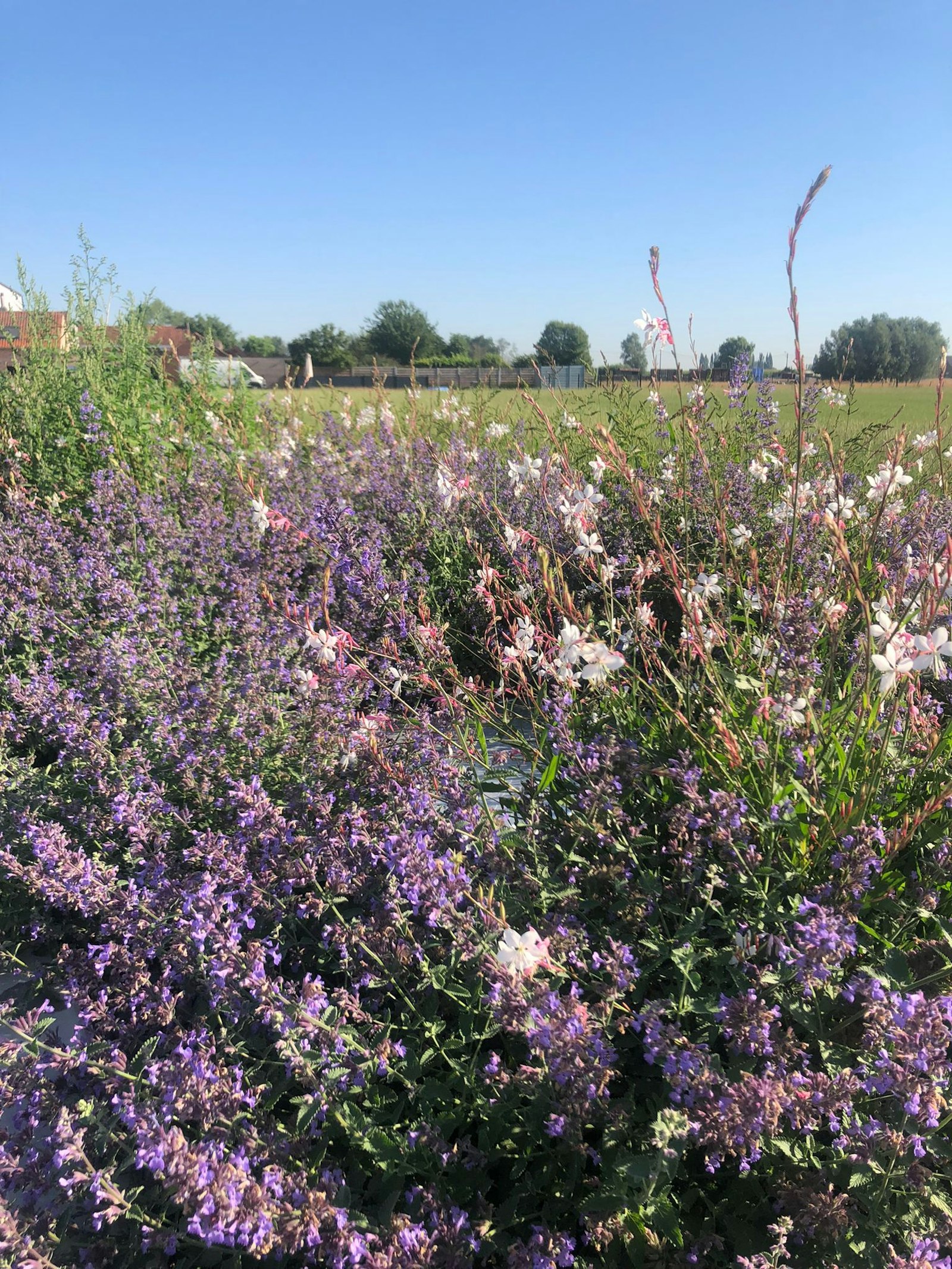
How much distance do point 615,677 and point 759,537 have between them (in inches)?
71.0

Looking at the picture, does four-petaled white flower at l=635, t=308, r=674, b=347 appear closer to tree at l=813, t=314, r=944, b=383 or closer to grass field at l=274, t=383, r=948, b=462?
grass field at l=274, t=383, r=948, b=462

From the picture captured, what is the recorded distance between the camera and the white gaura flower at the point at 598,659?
142 cm

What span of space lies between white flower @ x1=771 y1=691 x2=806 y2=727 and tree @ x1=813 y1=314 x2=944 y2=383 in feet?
16.0

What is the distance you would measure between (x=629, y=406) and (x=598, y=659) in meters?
4.80

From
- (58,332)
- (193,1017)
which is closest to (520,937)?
(193,1017)

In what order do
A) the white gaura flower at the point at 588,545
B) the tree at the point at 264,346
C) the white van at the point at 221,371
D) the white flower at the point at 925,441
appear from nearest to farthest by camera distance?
the white gaura flower at the point at 588,545, the white flower at the point at 925,441, the white van at the point at 221,371, the tree at the point at 264,346

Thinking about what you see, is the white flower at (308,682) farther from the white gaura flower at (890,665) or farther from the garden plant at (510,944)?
the white gaura flower at (890,665)

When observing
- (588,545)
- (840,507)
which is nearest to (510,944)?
(588,545)

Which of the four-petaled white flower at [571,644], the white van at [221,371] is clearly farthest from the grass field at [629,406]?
the white van at [221,371]

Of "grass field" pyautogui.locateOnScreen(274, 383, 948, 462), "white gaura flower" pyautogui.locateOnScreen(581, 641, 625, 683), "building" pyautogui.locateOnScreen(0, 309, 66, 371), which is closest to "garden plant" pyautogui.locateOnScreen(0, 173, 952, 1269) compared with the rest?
"white gaura flower" pyautogui.locateOnScreen(581, 641, 625, 683)

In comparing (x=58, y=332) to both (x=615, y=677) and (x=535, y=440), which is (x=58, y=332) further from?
(x=615, y=677)

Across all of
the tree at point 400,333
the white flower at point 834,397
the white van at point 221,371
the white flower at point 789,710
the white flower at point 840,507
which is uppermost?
the tree at point 400,333

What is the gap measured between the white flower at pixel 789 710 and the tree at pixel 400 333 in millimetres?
55207

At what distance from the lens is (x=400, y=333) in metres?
60.4
